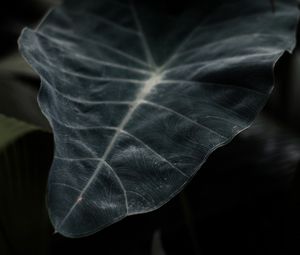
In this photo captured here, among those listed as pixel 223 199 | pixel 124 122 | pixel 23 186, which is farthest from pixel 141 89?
A: pixel 223 199

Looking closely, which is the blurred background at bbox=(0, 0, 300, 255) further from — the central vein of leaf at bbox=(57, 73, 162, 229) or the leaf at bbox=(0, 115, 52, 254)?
the central vein of leaf at bbox=(57, 73, 162, 229)

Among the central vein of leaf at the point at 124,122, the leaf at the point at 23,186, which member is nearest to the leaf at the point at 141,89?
the central vein of leaf at the point at 124,122

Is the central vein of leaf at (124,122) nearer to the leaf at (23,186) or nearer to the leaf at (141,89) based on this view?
the leaf at (141,89)

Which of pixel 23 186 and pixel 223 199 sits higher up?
pixel 223 199

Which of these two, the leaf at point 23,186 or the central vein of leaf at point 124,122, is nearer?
the central vein of leaf at point 124,122

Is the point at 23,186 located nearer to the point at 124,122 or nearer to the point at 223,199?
the point at 124,122
